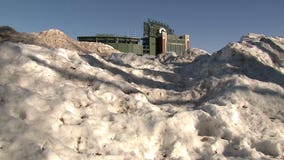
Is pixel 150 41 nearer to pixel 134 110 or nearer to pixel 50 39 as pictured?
pixel 50 39

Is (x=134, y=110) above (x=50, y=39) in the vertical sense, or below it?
below

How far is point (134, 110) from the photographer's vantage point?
5.65 m

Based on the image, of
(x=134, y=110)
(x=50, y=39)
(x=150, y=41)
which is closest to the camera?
(x=134, y=110)

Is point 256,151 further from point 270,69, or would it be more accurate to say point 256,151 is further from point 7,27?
point 7,27

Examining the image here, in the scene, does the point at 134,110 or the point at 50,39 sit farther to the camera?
the point at 50,39

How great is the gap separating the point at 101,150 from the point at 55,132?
2.07ft

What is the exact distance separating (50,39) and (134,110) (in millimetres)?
12276

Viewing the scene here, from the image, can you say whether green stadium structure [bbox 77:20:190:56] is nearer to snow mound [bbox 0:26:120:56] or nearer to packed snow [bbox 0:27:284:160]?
snow mound [bbox 0:26:120:56]

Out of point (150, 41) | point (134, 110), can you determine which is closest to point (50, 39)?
point (134, 110)

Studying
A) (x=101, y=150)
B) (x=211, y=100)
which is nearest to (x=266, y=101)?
(x=211, y=100)

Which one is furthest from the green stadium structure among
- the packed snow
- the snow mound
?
the packed snow

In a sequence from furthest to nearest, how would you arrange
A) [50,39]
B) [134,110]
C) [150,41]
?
[150,41] → [50,39] → [134,110]

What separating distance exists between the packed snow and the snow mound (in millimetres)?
4802

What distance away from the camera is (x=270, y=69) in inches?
293
